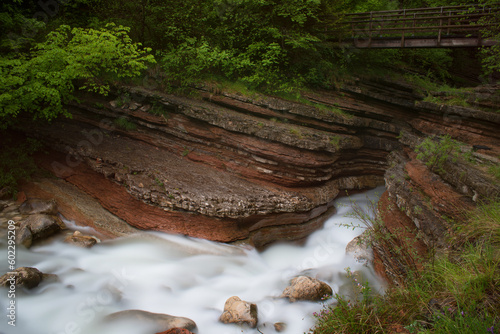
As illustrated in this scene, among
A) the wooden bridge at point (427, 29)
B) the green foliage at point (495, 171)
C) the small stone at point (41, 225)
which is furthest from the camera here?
the wooden bridge at point (427, 29)

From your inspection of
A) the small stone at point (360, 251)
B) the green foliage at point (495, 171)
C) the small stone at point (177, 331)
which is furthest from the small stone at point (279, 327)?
the green foliage at point (495, 171)

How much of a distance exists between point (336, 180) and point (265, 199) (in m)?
3.53

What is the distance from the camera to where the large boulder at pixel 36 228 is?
7.25 m

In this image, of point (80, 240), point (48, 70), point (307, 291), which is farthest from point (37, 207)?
point (307, 291)

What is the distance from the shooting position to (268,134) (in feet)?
32.2

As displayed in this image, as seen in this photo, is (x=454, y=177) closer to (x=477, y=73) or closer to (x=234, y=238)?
(x=234, y=238)

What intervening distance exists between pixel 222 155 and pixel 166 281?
454cm

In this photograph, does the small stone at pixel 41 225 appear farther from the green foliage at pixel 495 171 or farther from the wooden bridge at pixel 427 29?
the wooden bridge at pixel 427 29

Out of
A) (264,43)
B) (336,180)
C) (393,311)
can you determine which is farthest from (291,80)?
(393,311)

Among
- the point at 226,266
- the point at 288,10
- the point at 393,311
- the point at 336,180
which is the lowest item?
the point at 226,266

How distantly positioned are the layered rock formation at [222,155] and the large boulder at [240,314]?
2.64 m

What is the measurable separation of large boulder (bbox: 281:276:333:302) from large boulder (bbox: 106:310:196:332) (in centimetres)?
235

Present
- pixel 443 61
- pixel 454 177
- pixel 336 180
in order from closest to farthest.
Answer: pixel 454 177 < pixel 336 180 < pixel 443 61

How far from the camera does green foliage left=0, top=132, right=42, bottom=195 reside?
876cm
